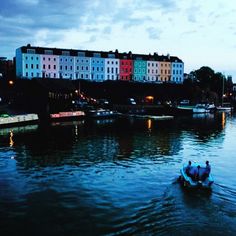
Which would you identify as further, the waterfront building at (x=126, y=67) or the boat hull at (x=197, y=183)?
the waterfront building at (x=126, y=67)

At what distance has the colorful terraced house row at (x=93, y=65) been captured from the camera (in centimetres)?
13064

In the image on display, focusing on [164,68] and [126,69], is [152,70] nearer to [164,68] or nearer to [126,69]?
[164,68]

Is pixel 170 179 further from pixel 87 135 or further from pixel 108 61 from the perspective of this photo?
pixel 108 61

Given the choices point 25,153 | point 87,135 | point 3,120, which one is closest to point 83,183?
point 25,153

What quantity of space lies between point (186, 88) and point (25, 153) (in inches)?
4537

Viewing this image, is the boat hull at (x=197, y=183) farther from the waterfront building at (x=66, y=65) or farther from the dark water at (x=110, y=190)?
the waterfront building at (x=66, y=65)

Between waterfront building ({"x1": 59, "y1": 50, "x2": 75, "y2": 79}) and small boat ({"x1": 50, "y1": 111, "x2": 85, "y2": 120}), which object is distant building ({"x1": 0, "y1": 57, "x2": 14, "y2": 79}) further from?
small boat ({"x1": 50, "y1": 111, "x2": 85, "y2": 120})

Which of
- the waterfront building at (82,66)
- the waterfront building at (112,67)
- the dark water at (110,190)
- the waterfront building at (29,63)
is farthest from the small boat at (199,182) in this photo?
the waterfront building at (112,67)

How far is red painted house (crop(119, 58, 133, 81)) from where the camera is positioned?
149m

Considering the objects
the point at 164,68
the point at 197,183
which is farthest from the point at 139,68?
the point at 197,183

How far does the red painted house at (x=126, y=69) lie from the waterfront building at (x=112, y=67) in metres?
1.91

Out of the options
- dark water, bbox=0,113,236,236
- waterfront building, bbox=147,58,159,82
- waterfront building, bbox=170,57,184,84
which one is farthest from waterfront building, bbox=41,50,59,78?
dark water, bbox=0,113,236,236

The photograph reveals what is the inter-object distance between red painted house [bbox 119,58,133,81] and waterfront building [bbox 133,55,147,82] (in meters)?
1.99

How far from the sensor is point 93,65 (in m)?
143
